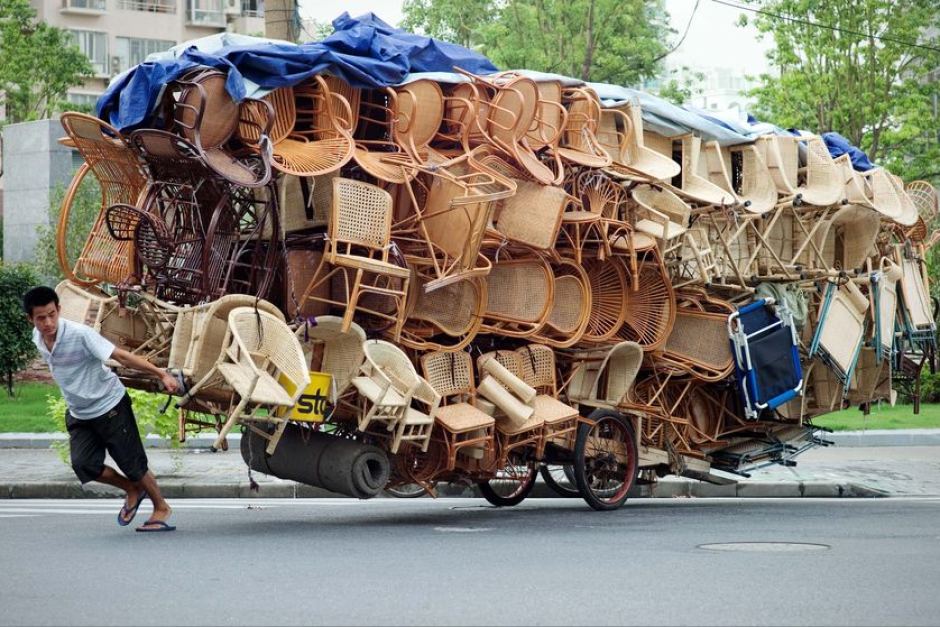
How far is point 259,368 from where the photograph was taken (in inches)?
372

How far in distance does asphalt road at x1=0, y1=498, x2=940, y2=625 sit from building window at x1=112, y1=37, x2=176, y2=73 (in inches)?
1925

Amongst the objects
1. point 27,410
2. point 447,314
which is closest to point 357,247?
point 447,314

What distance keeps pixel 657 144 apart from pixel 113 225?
4.91 meters

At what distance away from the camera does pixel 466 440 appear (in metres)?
10.7

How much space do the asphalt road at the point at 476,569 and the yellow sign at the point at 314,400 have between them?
0.81 meters

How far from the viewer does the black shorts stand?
954 cm

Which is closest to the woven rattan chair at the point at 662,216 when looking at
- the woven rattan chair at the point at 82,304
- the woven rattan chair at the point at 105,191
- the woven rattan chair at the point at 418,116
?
the woven rattan chair at the point at 418,116

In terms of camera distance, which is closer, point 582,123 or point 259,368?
point 259,368

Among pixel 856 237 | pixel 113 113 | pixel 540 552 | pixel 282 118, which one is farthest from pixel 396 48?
pixel 856 237

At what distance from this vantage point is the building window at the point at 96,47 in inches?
2263

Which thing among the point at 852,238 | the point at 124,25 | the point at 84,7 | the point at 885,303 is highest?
the point at 84,7

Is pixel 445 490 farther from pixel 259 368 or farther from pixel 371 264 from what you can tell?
pixel 259 368

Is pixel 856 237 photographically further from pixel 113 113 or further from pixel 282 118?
pixel 113 113

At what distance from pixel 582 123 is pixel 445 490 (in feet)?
15.8
